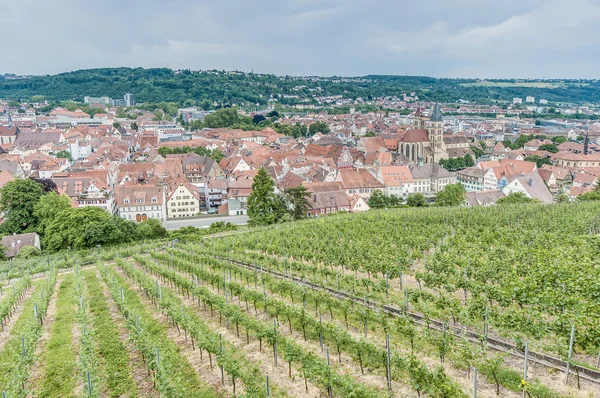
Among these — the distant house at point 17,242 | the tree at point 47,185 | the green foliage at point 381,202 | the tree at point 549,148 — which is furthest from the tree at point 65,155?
the tree at point 549,148

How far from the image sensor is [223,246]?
129 ft

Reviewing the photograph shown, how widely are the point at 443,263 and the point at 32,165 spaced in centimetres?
8552

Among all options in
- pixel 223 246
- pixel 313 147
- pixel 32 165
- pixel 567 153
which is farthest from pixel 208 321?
pixel 567 153

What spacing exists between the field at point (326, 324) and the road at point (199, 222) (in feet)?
73.9

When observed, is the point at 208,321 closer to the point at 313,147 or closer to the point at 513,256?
the point at 513,256

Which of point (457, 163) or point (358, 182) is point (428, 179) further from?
point (457, 163)

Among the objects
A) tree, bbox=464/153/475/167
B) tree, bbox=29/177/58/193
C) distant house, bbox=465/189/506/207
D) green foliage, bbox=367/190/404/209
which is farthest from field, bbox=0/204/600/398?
tree, bbox=464/153/475/167

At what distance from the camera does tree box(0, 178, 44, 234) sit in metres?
53.2

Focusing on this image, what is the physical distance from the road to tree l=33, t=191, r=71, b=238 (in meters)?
13.1

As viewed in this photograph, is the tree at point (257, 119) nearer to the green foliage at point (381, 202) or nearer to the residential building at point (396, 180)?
the residential building at point (396, 180)

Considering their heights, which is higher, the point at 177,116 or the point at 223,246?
the point at 177,116

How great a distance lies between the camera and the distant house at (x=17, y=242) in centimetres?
4600

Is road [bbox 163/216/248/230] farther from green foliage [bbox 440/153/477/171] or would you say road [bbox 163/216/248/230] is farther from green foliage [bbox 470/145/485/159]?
green foliage [bbox 470/145/485/159]

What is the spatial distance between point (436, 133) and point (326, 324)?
96457 mm
